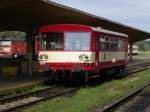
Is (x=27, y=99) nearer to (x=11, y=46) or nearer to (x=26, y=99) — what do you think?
(x=26, y=99)

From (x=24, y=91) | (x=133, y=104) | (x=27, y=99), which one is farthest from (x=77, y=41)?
(x=133, y=104)

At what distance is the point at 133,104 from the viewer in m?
16.0

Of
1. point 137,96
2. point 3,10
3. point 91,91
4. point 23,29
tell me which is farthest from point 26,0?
point 23,29

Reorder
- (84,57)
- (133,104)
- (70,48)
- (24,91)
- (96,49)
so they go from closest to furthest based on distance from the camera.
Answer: (133,104) → (24,91) → (84,57) → (70,48) → (96,49)

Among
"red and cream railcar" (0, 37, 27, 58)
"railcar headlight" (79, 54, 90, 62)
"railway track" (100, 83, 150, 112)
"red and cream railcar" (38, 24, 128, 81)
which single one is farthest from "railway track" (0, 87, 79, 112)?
"red and cream railcar" (0, 37, 27, 58)

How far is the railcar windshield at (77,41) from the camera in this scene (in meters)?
21.8

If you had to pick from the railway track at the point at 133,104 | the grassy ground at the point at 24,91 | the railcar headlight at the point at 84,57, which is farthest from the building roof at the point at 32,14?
the railway track at the point at 133,104

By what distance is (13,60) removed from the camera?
3216 cm

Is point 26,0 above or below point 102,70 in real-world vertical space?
above

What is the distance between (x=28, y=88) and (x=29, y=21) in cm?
813

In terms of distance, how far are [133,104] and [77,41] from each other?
6576 mm

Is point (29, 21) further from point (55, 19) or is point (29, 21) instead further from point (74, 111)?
point (74, 111)

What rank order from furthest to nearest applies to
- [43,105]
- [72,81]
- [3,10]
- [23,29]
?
[23,29]
[72,81]
[3,10]
[43,105]

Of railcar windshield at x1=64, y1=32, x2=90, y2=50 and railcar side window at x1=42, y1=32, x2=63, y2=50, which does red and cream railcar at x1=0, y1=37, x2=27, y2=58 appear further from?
railcar windshield at x1=64, y1=32, x2=90, y2=50
